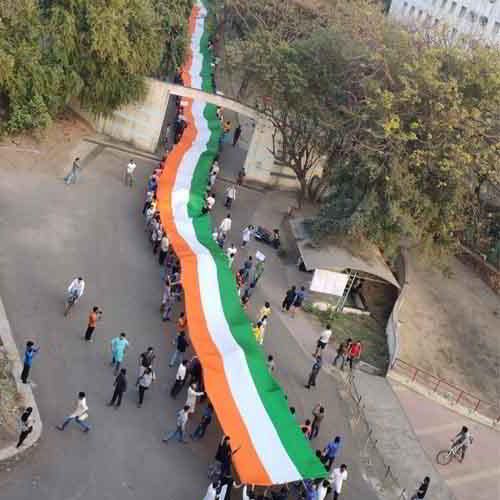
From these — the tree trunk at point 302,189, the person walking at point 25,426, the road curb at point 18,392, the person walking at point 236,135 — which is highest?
the person walking at point 236,135

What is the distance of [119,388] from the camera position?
16484 mm

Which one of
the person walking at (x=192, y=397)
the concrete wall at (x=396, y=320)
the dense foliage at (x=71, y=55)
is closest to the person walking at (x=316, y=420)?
the person walking at (x=192, y=397)

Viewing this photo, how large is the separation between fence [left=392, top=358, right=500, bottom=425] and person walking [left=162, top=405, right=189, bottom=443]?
883 cm

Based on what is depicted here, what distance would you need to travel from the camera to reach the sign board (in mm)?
25875

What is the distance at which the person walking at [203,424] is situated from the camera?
1661cm

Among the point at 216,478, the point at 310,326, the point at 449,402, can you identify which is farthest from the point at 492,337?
the point at 216,478

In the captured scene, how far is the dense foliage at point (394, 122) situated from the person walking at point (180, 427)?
1217 cm

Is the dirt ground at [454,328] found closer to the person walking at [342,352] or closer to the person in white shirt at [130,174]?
the person walking at [342,352]

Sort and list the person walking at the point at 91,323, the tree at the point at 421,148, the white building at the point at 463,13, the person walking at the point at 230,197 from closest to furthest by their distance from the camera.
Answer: the person walking at the point at 91,323 → the tree at the point at 421,148 → the person walking at the point at 230,197 → the white building at the point at 463,13

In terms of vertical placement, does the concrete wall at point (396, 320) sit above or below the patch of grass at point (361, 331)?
above

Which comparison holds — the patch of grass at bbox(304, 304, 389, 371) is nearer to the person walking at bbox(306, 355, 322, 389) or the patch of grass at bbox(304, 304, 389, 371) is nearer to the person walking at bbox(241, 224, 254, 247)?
the person walking at bbox(306, 355, 322, 389)

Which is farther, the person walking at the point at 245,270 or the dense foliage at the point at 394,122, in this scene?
the dense foliage at the point at 394,122

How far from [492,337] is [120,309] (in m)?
15.3


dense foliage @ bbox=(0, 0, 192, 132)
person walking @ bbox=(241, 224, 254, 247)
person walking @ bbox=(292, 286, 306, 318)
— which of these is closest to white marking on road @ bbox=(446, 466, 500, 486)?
person walking @ bbox=(292, 286, 306, 318)
